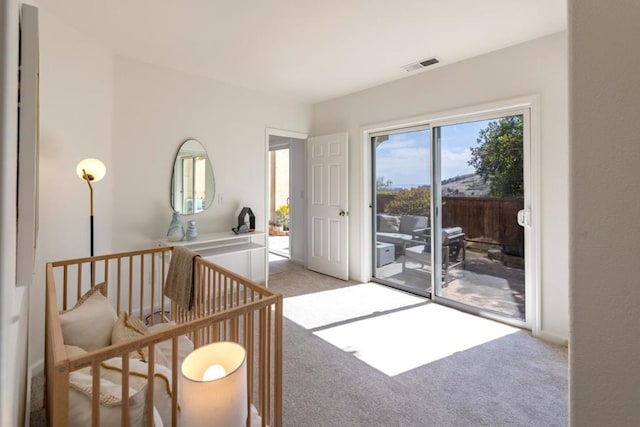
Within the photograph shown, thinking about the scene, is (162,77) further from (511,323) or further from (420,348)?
(511,323)

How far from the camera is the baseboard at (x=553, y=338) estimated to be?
257 centimetres

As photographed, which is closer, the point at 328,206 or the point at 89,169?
the point at 89,169

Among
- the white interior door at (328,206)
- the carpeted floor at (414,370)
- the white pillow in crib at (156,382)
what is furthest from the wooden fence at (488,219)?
the white pillow in crib at (156,382)

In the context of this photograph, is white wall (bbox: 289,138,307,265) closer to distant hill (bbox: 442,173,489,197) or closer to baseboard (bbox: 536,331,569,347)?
distant hill (bbox: 442,173,489,197)

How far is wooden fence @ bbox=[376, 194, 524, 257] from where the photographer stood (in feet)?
9.62

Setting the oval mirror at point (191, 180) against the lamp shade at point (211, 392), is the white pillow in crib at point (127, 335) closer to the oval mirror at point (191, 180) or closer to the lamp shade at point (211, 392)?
the lamp shade at point (211, 392)

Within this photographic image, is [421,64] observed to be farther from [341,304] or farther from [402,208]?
[341,304]

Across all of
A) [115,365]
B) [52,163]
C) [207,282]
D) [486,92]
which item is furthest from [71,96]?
[486,92]

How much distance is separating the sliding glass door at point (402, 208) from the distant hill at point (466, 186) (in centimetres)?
22

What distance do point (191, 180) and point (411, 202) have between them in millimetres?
2613

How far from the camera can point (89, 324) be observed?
140 centimetres

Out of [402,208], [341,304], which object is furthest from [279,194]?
[341,304]

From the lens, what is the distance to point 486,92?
297 centimetres

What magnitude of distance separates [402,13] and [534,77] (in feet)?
4.42
